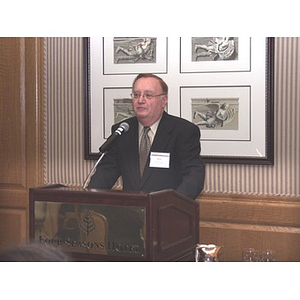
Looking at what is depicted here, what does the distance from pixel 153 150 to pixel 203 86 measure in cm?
86

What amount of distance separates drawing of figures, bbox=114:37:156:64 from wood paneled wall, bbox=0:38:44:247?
0.66 metres

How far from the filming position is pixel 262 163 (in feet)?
12.1

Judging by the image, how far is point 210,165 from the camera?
3.87 m

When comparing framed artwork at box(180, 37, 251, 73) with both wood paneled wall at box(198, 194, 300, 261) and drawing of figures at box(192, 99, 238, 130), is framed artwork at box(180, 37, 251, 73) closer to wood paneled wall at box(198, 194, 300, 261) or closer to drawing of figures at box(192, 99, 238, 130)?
drawing of figures at box(192, 99, 238, 130)

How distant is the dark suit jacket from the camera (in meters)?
3.13

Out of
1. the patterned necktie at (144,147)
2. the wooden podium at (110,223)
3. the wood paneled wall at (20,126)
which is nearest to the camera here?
the wooden podium at (110,223)

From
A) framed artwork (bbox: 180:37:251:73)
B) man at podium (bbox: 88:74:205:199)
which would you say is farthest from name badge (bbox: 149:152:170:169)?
framed artwork (bbox: 180:37:251:73)

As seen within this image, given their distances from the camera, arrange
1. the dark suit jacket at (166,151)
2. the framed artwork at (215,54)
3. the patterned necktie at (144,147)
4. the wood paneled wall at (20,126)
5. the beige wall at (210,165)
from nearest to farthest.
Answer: the dark suit jacket at (166,151) < the patterned necktie at (144,147) < the beige wall at (210,165) < the framed artwork at (215,54) < the wood paneled wall at (20,126)

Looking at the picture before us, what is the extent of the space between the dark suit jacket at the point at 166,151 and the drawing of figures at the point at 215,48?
747 millimetres

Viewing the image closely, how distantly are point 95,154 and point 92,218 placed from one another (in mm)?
2165

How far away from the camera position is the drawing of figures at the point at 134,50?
400 cm

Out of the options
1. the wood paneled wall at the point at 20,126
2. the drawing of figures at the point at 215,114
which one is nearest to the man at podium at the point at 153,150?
the drawing of figures at the point at 215,114

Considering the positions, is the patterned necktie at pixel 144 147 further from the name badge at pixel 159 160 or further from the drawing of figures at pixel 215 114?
the drawing of figures at pixel 215 114
